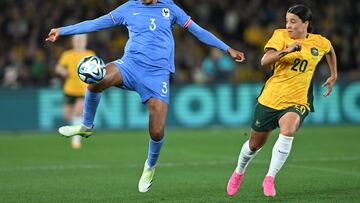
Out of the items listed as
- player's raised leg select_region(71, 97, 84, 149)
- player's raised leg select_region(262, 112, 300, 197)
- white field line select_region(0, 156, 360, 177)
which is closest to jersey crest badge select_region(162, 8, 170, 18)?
player's raised leg select_region(262, 112, 300, 197)

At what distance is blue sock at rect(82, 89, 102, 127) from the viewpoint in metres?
9.37

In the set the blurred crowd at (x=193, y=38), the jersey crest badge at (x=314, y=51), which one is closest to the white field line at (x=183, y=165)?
the jersey crest badge at (x=314, y=51)

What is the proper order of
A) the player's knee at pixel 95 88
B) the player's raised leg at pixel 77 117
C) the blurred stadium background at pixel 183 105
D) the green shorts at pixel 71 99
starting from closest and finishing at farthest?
the player's knee at pixel 95 88
the blurred stadium background at pixel 183 105
the player's raised leg at pixel 77 117
the green shorts at pixel 71 99

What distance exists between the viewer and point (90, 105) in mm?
9484

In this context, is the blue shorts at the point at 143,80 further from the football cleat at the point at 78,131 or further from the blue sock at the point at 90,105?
the football cleat at the point at 78,131

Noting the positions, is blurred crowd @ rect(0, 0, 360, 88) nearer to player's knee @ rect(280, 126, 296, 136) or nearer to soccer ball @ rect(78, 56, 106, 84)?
soccer ball @ rect(78, 56, 106, 84)

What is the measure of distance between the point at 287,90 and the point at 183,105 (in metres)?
12.0

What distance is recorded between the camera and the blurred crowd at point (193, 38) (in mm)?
22000

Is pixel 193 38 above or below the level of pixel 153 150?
below

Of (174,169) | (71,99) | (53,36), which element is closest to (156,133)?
(53,36)

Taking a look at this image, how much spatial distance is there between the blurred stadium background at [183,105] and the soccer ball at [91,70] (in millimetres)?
2091

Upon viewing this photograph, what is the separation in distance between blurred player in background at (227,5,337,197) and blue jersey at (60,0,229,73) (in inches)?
29.0

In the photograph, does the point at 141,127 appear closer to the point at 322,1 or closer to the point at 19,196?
the point at 322,1

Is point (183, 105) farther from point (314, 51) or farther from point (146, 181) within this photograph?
point (314, 51)
